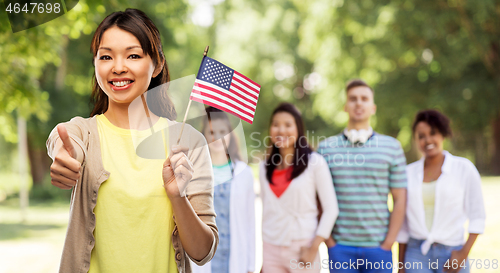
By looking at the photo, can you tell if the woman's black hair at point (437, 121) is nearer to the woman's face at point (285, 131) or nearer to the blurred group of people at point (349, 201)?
the blurred group of people at point (349, 201)

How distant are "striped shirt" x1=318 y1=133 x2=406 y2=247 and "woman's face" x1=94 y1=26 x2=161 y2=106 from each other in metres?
2.63

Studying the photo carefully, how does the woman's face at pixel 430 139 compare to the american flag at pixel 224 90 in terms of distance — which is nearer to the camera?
the american flag at pixel 224 90

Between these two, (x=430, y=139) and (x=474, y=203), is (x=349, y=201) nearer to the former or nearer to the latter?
(x=430, y=139)

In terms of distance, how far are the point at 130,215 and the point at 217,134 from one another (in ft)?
7.46

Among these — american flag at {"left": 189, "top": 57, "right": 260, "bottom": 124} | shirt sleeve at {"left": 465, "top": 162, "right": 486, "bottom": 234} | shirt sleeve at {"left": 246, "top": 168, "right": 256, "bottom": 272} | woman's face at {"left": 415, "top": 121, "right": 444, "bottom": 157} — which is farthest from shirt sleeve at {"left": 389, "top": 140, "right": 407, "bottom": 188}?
american flag at {"left": 189, "top": 57, "right": 260, "bottom": 124}

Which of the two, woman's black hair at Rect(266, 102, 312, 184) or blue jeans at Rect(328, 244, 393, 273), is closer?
blue jeans at Rect(328, 244, 393, 273)

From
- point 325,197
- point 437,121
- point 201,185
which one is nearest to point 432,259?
point 325,197

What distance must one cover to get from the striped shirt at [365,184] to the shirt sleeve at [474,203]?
573 millimetres

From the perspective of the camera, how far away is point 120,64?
1.45 m

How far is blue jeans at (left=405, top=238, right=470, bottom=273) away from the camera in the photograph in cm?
349

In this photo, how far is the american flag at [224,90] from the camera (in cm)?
181

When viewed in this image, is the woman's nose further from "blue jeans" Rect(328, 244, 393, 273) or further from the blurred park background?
the blurred park background

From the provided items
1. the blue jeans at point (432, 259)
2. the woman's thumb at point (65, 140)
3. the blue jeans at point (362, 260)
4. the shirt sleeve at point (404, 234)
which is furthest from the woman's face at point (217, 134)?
the woman's thumb at point (65, 140)

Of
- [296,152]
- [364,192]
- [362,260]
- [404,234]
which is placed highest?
[296,152]
